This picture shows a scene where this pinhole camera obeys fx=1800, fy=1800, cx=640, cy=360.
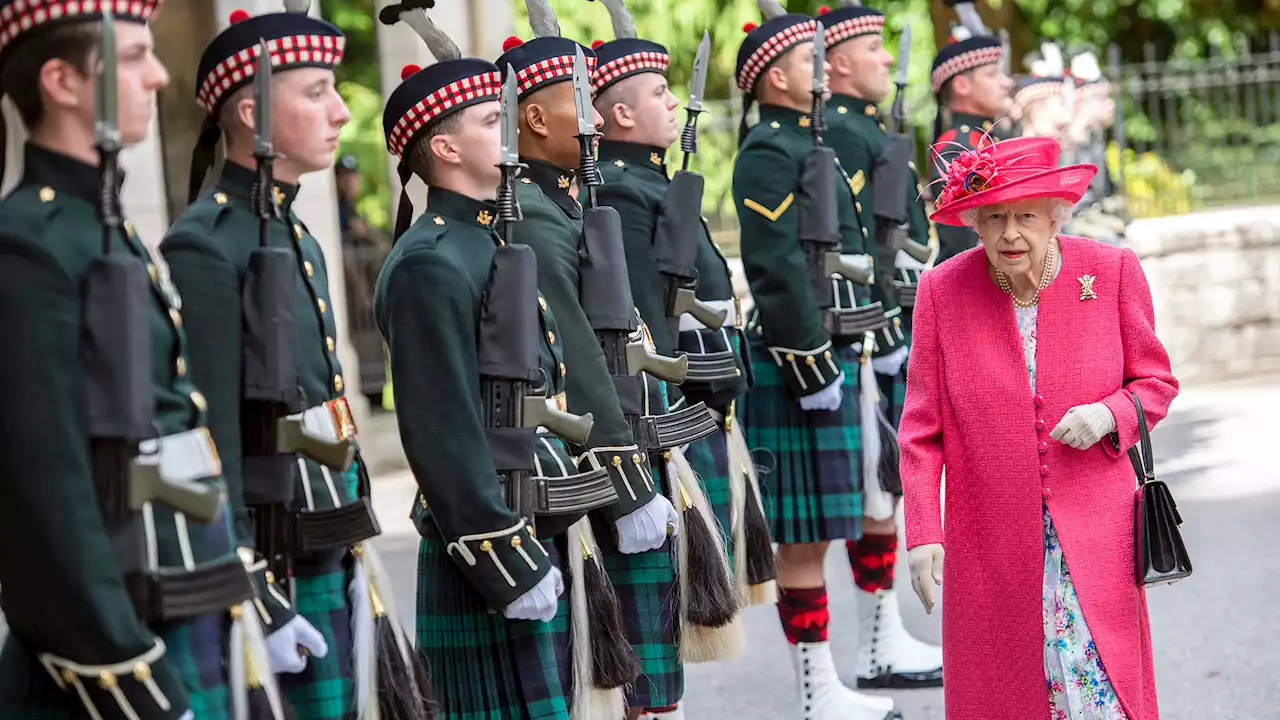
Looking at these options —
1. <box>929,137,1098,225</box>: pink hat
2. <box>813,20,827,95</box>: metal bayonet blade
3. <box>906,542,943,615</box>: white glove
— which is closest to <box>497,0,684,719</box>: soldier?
<box>906,542,943,615</box>: white glove

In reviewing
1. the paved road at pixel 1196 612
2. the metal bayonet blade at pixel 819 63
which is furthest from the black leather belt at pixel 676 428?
the metal bayonet blade at pixel 819 63

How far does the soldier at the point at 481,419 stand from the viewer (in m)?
3.75

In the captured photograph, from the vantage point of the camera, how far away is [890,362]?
6.50m

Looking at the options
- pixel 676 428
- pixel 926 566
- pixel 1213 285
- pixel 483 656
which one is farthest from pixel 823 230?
pixel 1213 285

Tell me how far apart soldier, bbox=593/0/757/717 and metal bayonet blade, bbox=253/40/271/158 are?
68.9 inches

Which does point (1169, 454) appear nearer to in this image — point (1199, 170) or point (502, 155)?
point (1199, 170)

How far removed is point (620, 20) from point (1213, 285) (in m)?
8.58

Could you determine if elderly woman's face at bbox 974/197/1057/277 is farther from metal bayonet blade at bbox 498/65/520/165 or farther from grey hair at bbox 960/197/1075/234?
metal bayonet blade at bbox 498/65/520/165

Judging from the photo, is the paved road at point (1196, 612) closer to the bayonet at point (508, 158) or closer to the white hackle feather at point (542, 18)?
the bayonet at point (508, 158)

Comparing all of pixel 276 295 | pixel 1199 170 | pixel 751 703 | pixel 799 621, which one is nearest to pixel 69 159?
pixel 276 295

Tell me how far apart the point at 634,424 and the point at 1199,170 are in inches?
407

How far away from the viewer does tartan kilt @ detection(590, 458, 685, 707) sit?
4.76 meters

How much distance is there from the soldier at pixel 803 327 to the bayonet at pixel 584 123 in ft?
4.75

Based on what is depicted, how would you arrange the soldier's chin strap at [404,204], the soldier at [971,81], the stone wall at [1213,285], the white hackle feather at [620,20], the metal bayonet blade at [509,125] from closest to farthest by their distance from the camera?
1. the metal bayonet blade at [509,125]
2. the soldier's chin strap at [404,204]
3. the white hackle feather at [620,20]
4. the soldier at [971,81]
5. the stone wall at [1213,285]
